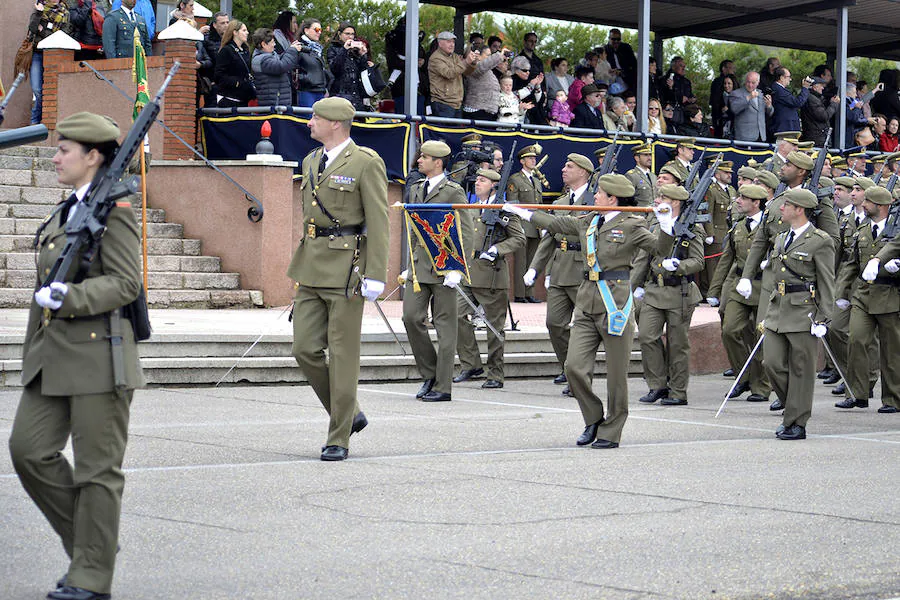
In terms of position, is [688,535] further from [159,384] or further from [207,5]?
[207,5]

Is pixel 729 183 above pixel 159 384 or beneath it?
above

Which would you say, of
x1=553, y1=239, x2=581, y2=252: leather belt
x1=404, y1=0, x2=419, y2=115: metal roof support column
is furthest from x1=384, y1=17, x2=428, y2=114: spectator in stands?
x1=553, y1=239, x2=581, y2=252: leather belt

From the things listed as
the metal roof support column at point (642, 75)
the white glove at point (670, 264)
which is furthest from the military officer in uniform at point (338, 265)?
the metal roof support column at point (642, 75)

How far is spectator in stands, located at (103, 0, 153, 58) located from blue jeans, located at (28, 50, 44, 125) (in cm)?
114

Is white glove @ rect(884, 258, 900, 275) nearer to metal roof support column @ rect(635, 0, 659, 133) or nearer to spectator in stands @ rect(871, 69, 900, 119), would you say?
metal roof support column @ rect(635, 0, 659, 133)

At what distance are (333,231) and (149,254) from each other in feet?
29.4

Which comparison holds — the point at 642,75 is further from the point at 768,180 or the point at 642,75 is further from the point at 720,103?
the point at 768,180

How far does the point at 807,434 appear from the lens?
36.1 ft

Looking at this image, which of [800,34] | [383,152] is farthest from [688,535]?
[800,34]

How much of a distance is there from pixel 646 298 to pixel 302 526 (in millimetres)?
7104

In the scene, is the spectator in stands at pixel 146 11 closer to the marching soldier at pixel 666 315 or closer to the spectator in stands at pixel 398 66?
the spectator in stands at pixel 398 66

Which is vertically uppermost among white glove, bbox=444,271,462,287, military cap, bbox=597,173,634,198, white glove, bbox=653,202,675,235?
military cap, bbox=597,173,634,198

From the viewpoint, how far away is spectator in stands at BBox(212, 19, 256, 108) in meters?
18.1

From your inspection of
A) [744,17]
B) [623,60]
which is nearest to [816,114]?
[744,17]
